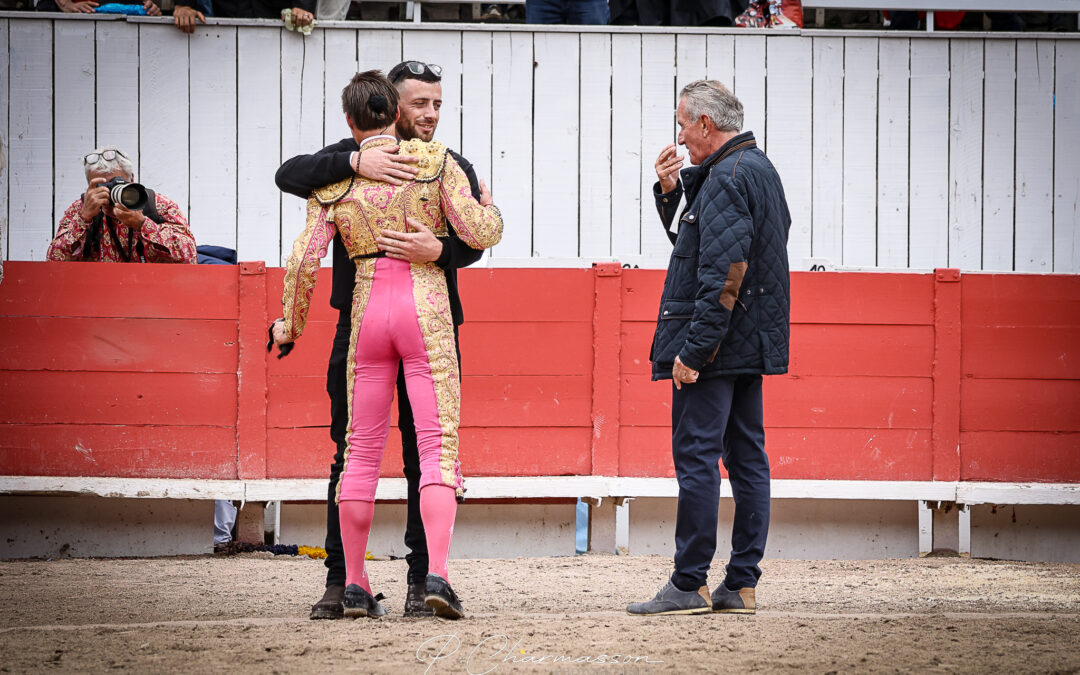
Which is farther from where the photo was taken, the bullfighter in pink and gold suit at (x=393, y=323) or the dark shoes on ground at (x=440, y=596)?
the bullfighter in pink and gold suit at (x=393, y=323)

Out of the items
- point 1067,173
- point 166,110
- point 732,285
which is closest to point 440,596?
point 732,285

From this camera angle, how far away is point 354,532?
351 cm

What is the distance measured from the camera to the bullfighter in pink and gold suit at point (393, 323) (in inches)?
137

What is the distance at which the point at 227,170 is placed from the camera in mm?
6957

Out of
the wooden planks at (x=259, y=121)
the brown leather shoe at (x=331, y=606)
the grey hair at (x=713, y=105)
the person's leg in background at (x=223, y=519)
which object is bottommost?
the person's leg in background at (x=223, y=519)

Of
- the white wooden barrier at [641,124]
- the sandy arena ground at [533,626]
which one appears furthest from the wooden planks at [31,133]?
the sandy arena ground at [533,626]

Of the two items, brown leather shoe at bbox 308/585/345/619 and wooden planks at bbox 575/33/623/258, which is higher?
wooden planks at bbox 575/33/623/258

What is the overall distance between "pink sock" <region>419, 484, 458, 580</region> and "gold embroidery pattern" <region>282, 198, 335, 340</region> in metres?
0.62

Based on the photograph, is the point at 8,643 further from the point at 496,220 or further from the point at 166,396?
the point at 166,396

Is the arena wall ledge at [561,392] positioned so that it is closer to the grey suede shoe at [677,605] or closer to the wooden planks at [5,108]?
the wooden planks at [5,108]

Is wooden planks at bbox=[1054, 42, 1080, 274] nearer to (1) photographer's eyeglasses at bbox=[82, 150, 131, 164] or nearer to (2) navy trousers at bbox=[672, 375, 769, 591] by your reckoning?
(2) navy trousers at bbox=[672, 375, 769, 591]

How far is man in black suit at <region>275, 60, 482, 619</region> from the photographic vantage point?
3.51m

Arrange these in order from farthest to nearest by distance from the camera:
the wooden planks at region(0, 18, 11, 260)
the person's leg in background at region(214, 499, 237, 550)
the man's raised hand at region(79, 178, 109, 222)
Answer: the wooden planks at region(0, 18, 11, 260)
the person's leg in background at region(214, 499, 237, 550)
the man's raised hand at region(79, 178, 109, 222)

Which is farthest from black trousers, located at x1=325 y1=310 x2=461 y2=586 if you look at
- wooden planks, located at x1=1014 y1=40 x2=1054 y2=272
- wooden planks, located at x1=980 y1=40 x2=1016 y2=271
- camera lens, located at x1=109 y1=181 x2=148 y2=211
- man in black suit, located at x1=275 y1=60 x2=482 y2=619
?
wooden planks, located at x1=1014 y1=40 x2=1054 y2=272
